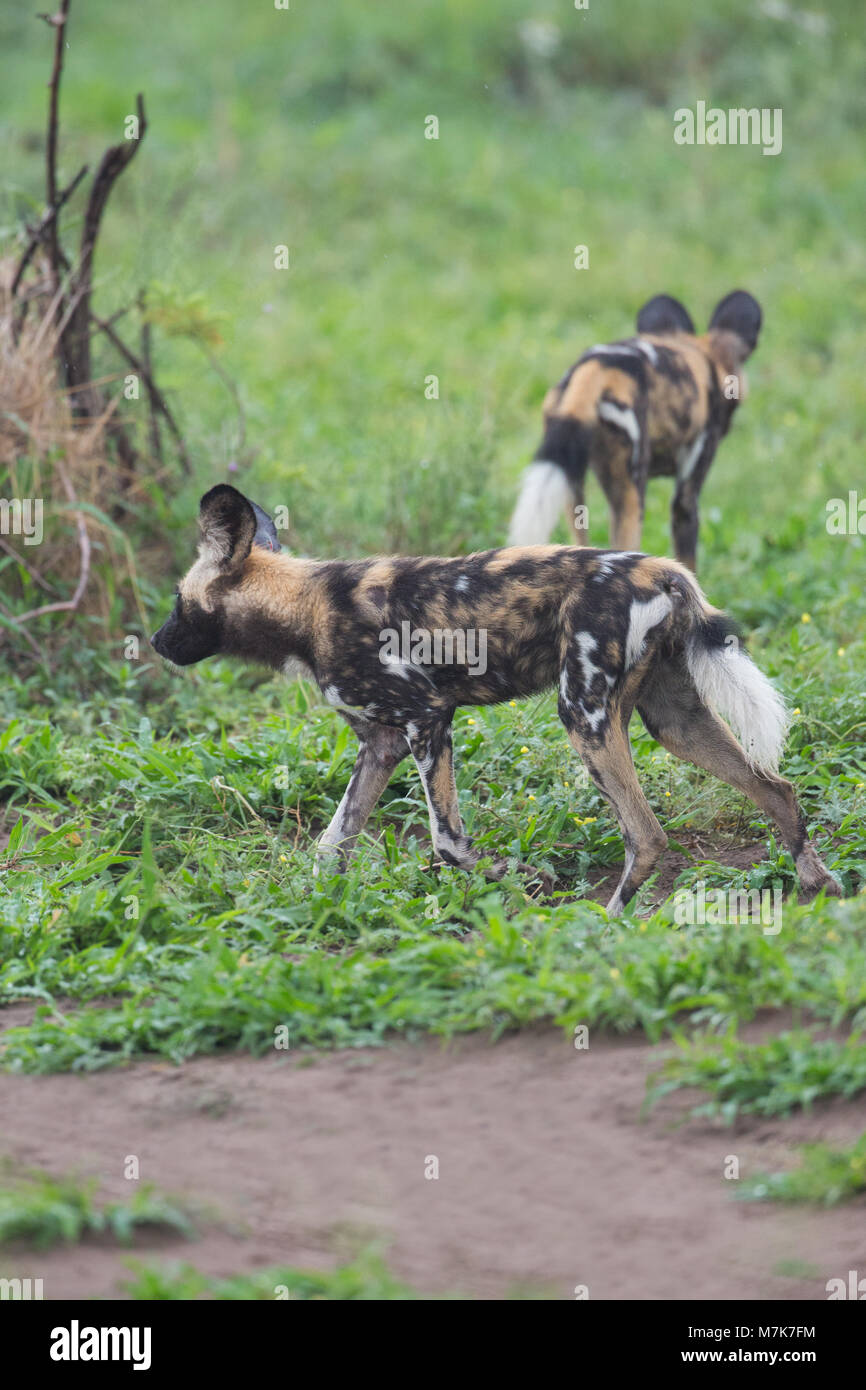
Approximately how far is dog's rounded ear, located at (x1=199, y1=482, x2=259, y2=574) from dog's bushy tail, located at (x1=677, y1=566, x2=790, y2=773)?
1296 mm

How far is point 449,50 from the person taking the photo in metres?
14.9

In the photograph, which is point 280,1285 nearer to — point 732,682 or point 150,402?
point 732,682

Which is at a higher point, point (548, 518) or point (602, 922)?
point (548, 518)

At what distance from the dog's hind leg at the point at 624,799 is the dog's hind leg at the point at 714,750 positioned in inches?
6.9

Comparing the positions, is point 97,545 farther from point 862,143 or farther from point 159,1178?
point 862,143

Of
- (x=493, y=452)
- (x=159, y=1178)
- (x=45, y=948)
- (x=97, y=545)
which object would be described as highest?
(x=493, y=452)

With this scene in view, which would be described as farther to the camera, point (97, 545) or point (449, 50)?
point (449, 50)

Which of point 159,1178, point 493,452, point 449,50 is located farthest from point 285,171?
point 159,1178

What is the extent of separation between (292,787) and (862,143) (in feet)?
32.6

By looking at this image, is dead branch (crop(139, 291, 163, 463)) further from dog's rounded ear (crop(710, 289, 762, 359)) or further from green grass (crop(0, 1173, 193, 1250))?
green grass (crop(0, 1173, 193, 1250))
